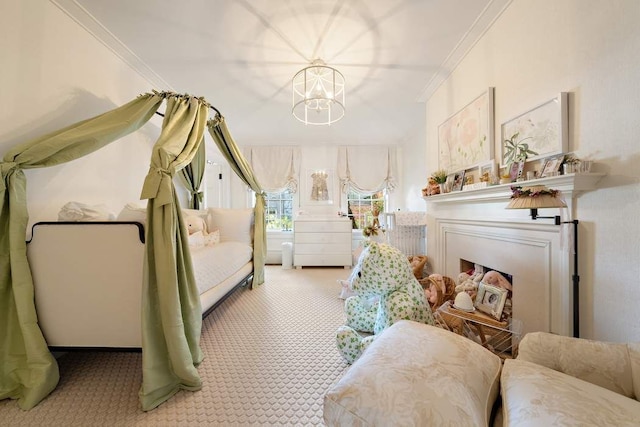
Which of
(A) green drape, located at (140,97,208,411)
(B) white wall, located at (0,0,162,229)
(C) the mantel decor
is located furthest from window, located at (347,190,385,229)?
(A) green drape, located at (140,97,208,411)

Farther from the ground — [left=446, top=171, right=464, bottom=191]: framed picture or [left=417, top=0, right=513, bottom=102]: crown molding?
[left=417, top=0, right=513, bottom=102]: crown molding

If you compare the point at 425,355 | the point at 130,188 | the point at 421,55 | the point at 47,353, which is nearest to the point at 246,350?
the point at 47,353

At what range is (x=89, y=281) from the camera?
1.44m

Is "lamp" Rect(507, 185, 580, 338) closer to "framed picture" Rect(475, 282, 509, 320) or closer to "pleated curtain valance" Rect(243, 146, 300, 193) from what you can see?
"framed picture" Rect(475, 282, 509, 320)

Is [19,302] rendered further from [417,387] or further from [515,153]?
[515,153]

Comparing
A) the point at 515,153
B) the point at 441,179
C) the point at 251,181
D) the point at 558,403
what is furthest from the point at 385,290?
the point at 251,181

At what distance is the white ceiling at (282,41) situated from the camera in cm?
183

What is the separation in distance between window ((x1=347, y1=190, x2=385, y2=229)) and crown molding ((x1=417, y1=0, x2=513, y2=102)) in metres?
2.55

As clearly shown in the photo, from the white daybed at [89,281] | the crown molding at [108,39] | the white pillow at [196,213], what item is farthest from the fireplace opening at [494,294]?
the crown molding at [108,39]

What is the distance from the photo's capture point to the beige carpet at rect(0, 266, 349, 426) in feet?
4.04

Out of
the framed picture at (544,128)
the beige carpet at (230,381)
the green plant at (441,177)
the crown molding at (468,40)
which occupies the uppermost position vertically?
the crown molding at (468,40)

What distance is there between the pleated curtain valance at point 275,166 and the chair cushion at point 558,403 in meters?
4.63

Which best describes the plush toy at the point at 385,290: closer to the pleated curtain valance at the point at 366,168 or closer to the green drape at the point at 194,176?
the green drape at the point at 194,176

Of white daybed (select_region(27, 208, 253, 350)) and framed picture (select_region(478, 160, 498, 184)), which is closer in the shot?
white daybed (select_region(27, 208, 253, 350))
